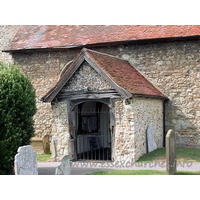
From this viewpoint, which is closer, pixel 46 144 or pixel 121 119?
pixel 121 119

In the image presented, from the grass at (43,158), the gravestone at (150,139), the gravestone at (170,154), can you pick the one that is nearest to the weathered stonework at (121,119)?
the gravestone at (150,139)

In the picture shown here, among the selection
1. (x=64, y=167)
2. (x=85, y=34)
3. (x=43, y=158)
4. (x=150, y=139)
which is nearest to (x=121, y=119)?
(x=150, y=139)

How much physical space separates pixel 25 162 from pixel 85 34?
9706mm

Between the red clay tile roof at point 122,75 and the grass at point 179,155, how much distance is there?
245 cm

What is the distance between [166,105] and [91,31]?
6.06m

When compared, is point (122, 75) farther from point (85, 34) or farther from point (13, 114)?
point (85, 34)

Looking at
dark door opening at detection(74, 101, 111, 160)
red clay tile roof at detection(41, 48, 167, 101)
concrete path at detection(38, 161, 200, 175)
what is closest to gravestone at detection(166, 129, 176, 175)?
concrete path at detection(38, 161, 200, 175)

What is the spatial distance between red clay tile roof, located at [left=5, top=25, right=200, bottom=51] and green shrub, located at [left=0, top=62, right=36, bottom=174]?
611 centimetres

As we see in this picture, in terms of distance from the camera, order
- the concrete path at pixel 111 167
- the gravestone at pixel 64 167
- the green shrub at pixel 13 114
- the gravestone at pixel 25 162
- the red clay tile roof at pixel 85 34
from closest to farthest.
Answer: the gravestone at pixel 25 162 → the gravestone at pixel 64 167 → the green shrub at pixel 13 114 → the concrete path at pixel 111 167 → the red clay tile roof at pixel 85 34

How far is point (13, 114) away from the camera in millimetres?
8914

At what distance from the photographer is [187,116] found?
529 inches

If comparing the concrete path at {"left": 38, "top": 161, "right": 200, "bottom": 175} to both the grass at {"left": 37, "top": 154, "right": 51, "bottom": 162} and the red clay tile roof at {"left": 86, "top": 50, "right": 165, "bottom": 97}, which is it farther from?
the red clay tile roof at {"left": 86, "top": 50, "right": 165, "bottom": 97}

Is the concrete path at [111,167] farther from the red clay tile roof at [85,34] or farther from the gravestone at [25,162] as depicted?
the red clay tile roof at [85,34]

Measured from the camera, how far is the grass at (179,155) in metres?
10.7
